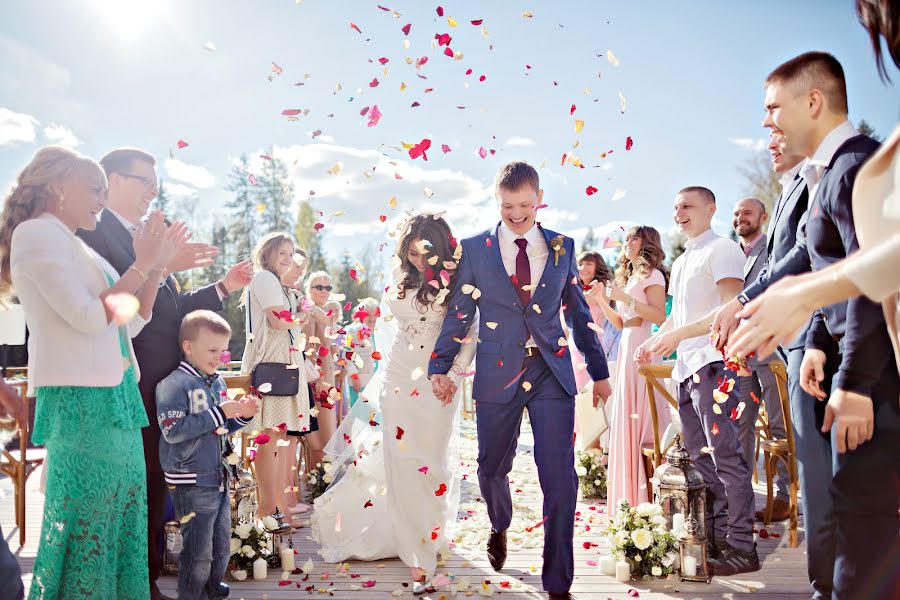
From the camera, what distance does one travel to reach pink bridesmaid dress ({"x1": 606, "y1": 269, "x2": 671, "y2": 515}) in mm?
4652

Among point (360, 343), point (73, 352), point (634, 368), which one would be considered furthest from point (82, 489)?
point (360, 343)

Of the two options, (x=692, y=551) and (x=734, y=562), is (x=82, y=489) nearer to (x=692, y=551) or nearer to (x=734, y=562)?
(x=692, y=551)

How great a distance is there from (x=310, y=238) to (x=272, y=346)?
94.3 ft

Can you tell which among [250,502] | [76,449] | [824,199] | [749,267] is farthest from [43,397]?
[749,267]

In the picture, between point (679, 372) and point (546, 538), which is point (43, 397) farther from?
point (679, 372)

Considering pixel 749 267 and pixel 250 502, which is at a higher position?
pixel 749 267

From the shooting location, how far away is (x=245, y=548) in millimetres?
3773

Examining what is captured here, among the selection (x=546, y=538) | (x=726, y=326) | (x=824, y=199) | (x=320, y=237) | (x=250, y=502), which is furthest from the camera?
(x=320, y=237)

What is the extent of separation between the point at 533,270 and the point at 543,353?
0.44 metres

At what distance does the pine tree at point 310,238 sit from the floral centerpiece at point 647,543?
89.1 ft

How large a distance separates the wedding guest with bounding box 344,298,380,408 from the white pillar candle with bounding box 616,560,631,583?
1972 millimetres

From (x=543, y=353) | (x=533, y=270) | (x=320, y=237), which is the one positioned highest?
(x=320, y=237)

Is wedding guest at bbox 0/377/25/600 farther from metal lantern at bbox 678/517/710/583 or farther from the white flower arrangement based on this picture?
metal lantern at bbox 678/517/710/583

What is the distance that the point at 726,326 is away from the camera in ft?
7.86
